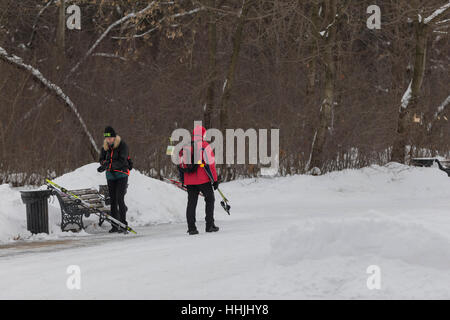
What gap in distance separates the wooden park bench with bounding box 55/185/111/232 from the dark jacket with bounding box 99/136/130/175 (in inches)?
37.8

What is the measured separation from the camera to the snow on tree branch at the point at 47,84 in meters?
19.3

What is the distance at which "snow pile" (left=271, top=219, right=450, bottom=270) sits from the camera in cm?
613

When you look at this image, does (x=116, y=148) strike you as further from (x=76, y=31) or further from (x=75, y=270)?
(x=76, y=31)

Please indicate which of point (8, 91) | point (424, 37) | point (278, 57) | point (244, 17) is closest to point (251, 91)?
point (278, 57)

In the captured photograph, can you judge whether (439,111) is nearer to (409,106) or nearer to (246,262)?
(409,106)

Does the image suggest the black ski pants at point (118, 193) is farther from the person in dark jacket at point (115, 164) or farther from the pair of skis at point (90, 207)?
the pair of skis at point (90, 207)

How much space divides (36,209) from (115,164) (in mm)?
1601

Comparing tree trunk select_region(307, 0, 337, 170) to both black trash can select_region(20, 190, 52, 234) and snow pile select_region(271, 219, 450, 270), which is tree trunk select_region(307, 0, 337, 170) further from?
snow pile select_region(271, 219, 450, 270)

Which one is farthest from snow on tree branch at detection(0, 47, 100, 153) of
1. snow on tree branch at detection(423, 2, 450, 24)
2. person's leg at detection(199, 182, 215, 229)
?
snow on tree branch at detection(423, 2, 450, 24)

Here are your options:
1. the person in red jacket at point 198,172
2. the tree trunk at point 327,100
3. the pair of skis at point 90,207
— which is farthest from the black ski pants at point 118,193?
the tree trunk at point 327,100

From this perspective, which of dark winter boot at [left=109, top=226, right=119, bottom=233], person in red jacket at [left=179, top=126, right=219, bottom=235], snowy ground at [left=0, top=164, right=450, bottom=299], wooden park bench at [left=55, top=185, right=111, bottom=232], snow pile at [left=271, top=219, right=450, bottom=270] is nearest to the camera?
snowy ground at [left=0, top=164, right=450, bottom=299]

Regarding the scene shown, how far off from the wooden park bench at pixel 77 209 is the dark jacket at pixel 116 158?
3.15 ft

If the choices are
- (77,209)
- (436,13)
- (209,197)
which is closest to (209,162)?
(209,197)
